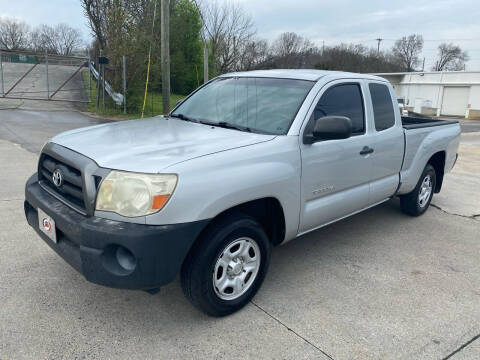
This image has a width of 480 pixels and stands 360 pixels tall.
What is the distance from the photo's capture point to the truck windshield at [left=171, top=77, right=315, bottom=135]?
→ 353 centimetres

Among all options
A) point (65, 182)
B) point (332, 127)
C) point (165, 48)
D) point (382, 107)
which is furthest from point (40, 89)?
point (332, 127)

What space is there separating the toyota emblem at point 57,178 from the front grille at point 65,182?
13mm

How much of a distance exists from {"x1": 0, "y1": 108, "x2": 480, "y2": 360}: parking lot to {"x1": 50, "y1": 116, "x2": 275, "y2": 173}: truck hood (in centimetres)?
115

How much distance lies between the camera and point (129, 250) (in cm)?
248

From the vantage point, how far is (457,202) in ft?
21.0

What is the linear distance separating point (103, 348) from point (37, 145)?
7731mm

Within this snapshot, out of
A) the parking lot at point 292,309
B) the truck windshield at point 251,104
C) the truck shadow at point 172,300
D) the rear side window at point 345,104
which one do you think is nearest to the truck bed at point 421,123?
the rear side window at point 345,104

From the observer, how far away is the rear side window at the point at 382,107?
14.4 ft

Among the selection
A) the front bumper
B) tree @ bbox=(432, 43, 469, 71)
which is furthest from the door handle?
tree @ bbox=(432, 43, 469, 71)

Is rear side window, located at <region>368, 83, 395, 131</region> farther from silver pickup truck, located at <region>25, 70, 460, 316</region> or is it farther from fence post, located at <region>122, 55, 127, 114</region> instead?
fence post, located at <region>122, 55, 127, 114</region>

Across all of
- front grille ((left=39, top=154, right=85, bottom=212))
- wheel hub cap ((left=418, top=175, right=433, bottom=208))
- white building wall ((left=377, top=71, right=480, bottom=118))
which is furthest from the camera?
white building wall ((left=377, top=71, right=480, bottom=118))

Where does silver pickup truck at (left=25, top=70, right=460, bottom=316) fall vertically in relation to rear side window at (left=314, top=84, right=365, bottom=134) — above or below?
below

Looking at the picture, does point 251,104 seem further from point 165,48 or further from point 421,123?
point 165,48

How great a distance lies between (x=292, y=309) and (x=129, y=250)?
1.40m
